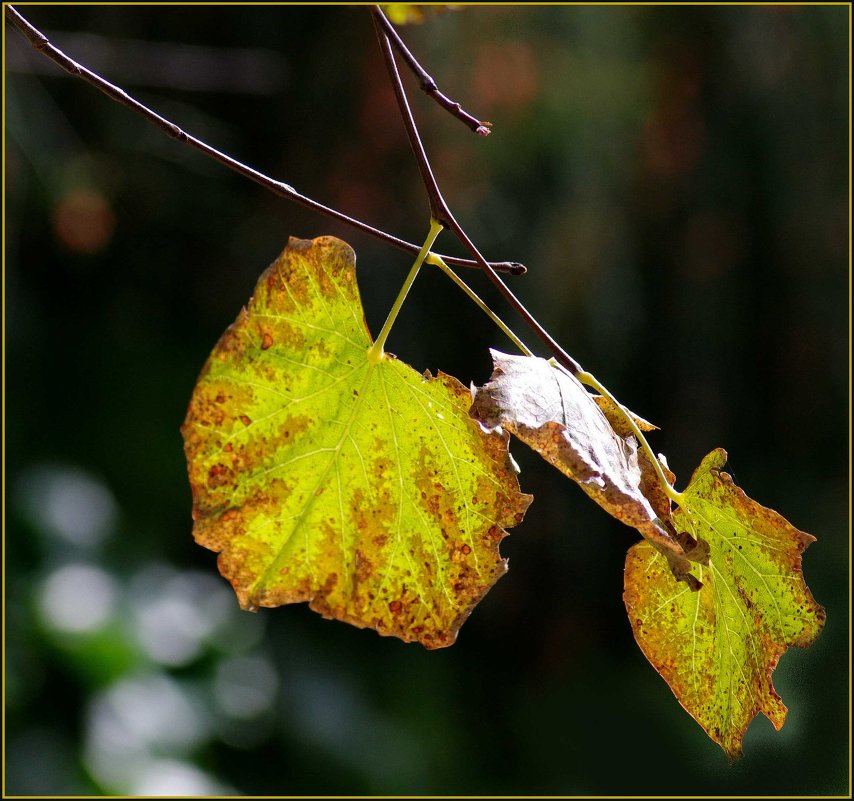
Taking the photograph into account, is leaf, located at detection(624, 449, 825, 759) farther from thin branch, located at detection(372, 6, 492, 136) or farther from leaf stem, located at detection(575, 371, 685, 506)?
thin branch, located at detection(372, 6, 492, 136)

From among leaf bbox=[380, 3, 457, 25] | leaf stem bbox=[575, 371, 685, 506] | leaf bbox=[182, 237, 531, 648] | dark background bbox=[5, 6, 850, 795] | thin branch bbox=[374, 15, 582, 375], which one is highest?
leaf bbox=[380, 3, 457, 25]

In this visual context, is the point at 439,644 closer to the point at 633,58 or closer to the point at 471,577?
the point at 471,577

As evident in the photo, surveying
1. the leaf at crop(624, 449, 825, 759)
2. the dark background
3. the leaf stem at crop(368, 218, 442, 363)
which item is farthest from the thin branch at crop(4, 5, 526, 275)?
the dark background

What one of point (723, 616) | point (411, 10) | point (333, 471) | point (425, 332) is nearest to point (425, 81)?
point (411, 10)

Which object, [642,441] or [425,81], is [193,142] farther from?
[642,441]

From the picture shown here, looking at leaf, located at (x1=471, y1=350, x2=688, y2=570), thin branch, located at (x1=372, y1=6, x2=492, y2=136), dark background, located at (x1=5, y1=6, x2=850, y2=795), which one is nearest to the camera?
leaf, located at (x1=471, y1=350, x2=688, y2=570)

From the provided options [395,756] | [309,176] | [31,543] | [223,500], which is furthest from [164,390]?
[223,500]
